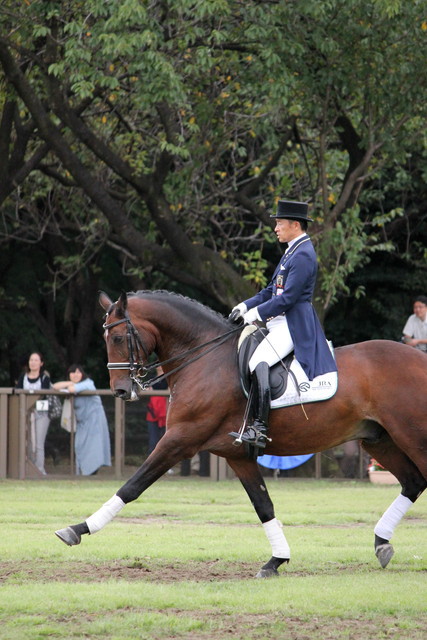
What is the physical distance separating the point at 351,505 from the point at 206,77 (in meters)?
9.05

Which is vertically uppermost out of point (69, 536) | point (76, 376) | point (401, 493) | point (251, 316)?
point (251, 316)

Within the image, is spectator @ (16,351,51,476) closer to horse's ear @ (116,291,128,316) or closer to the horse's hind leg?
horse's ear @ (116,291,128,316)

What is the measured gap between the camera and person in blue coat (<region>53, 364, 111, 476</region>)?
20344 mm

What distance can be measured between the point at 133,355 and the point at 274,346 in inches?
46.9

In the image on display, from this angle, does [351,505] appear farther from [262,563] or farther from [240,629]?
[240,629]

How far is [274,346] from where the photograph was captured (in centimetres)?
975

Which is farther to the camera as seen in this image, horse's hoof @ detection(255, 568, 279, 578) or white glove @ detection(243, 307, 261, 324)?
white glove @ detection(243, 307, 261, 324)

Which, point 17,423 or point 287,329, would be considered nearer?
point 287,329

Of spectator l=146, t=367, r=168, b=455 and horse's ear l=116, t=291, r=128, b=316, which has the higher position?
horse's ear l=116, t=291, r=128, b=316

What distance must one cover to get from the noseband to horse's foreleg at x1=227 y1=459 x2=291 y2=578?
1090 millimetres

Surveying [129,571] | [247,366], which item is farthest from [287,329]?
[129,571]

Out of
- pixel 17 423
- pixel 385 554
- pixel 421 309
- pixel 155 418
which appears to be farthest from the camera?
pixel 17 423

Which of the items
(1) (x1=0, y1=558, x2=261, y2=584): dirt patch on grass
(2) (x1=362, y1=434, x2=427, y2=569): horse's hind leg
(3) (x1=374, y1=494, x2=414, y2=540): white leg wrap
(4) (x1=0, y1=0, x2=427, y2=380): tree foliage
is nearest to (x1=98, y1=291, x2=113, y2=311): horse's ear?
(1) (x1=0, y1=558, x2=261, y2=584): dirt patch on grass

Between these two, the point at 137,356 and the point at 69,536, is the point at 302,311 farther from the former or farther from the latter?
the point at 69,536
